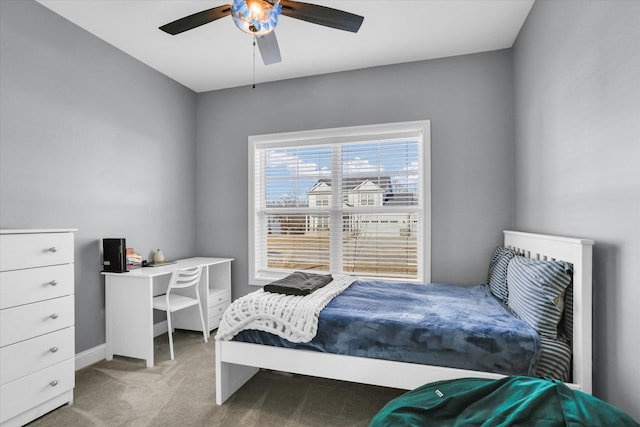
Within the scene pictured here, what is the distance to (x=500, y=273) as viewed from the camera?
8.26 ft

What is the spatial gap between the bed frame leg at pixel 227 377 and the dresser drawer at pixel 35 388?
3.19ft

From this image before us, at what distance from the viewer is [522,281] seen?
1.95 metres

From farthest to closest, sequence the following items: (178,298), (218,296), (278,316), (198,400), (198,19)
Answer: (218,296) → (178,298) → (198,400) → (278,316) → (198,19)

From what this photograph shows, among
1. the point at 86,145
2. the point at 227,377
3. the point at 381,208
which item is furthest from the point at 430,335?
the point at 86,145

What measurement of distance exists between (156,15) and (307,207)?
2.17m

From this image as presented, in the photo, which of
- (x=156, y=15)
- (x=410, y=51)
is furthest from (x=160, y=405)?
(x=410, y=51)

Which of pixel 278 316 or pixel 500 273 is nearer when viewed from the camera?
pixel 278 316

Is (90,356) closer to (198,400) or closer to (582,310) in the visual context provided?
(198,400)

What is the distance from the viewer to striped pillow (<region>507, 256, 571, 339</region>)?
67.7 inches

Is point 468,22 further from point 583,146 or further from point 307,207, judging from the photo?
point 307,207

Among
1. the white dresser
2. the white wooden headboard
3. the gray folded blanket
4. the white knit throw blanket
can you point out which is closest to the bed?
the white wooden headboard

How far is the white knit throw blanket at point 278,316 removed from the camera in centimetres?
200

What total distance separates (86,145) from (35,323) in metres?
1.48

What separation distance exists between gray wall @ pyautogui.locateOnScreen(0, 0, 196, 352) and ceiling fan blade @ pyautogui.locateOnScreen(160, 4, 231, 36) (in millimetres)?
1204
